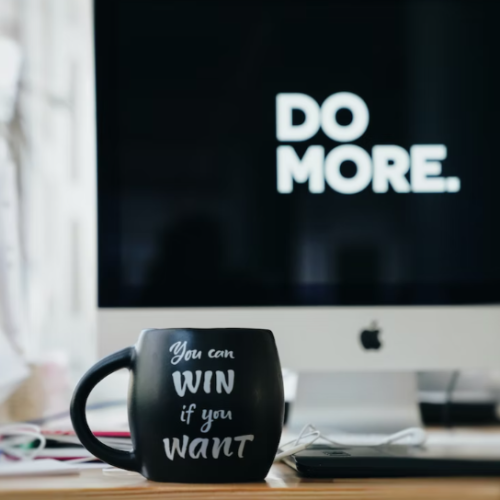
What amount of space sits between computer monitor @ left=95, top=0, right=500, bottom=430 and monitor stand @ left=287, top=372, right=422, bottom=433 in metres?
0.09

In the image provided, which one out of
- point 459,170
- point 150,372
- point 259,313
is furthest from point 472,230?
point 150,372

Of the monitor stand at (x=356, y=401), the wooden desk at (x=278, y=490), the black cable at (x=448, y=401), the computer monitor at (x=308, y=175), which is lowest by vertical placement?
the black cable at (x=448, y=401)

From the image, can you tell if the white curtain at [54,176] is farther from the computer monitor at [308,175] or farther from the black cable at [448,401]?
the black cable at [448,401]

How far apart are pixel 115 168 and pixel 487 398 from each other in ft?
2.24

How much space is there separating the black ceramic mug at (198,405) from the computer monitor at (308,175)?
0.40 metres

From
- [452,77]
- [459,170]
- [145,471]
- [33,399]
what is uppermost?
[452,77]

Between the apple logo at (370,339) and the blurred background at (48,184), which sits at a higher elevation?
the blurred background at (48,184)

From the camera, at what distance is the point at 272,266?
0.91 m

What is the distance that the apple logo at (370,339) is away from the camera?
881 millimetres

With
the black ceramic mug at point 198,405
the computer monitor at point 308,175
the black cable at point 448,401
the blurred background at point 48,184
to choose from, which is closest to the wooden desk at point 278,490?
the black ceramic mug at point 198,405

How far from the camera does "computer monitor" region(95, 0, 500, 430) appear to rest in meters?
0.89

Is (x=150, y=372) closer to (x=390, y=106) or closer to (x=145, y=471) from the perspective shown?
(x=145, y=471)

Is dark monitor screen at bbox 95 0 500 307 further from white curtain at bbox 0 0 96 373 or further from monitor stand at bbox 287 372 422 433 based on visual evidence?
white curtain at bbox 0 0 96 373

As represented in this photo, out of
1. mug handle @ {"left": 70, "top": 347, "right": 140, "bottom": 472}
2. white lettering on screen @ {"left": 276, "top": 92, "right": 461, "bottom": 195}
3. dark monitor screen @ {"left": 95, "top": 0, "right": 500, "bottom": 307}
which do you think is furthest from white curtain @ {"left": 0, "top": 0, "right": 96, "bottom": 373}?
mug handle @ {"left": 70, "top": 347, "right": 140, "bottom": 472}
